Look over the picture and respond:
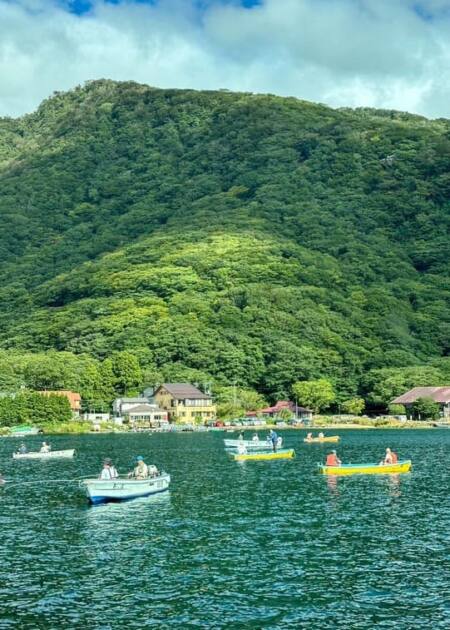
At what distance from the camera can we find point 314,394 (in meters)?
173

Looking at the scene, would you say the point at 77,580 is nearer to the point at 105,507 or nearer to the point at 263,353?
the point at 105,507

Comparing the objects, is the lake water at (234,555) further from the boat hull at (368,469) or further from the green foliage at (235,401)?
the green foliage at (235,401)

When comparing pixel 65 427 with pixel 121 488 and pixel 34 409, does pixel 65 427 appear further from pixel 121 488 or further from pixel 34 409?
pixel 121 488

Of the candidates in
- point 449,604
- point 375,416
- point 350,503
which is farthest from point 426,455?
point 375,416

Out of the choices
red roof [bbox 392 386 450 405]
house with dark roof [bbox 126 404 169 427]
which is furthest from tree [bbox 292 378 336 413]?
house with dark roof [bbox 126 404 169 427]

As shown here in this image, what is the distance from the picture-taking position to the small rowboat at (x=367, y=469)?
71250mm

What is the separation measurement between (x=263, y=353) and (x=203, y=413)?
861 inches

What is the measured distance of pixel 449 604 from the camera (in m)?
29.6

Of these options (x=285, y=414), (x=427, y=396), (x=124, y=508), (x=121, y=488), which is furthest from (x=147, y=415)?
(x=124, y=508)

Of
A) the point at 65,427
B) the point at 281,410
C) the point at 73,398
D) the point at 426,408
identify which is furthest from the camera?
the point at 281,410

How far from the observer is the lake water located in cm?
2883

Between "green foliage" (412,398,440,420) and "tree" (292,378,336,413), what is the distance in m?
17.8

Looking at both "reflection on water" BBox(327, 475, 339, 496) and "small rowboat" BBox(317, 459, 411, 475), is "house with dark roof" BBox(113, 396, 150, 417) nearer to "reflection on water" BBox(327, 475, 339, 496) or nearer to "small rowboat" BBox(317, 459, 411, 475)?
"small rowboat" BBox(317, 459, 411, 475)

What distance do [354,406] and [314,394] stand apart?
8.85 meters
